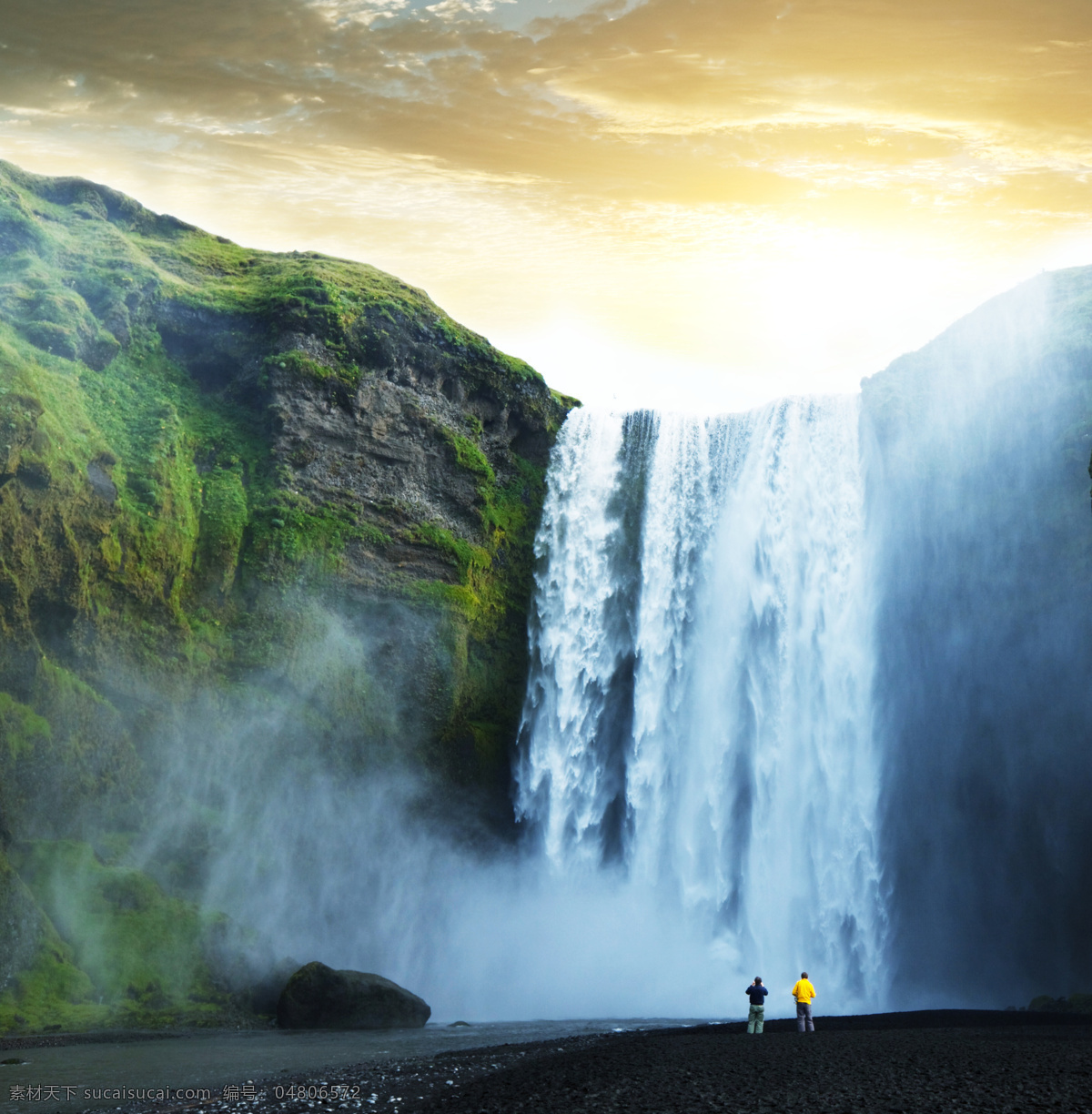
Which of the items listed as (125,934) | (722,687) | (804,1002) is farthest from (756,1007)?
(722,687)

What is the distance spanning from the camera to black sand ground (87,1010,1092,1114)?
40.1 feet

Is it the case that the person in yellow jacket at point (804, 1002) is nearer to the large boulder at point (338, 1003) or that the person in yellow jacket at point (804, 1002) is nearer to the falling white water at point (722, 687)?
the large boulder at point (338, 1003)

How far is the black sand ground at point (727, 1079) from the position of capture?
40.1 ft

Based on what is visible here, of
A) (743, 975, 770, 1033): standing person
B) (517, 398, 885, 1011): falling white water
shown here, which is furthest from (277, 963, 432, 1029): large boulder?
(517, 398, 885, 1011): falling white water

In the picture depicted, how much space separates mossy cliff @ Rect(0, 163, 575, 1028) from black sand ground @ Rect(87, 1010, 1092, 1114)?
482 inches

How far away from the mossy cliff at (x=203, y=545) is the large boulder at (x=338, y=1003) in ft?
6.44

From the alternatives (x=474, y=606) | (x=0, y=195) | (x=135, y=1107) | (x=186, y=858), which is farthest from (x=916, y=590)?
(x=0, y=195)

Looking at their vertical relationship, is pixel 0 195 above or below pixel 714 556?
above

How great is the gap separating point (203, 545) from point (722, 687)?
56.6 feet

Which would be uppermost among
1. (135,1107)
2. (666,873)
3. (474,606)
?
(474,606)

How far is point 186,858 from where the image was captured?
2967 centimetres

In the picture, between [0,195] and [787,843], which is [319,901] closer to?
[787,843]

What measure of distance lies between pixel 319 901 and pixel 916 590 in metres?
21.2

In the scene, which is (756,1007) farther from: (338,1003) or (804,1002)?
(338,1003)
